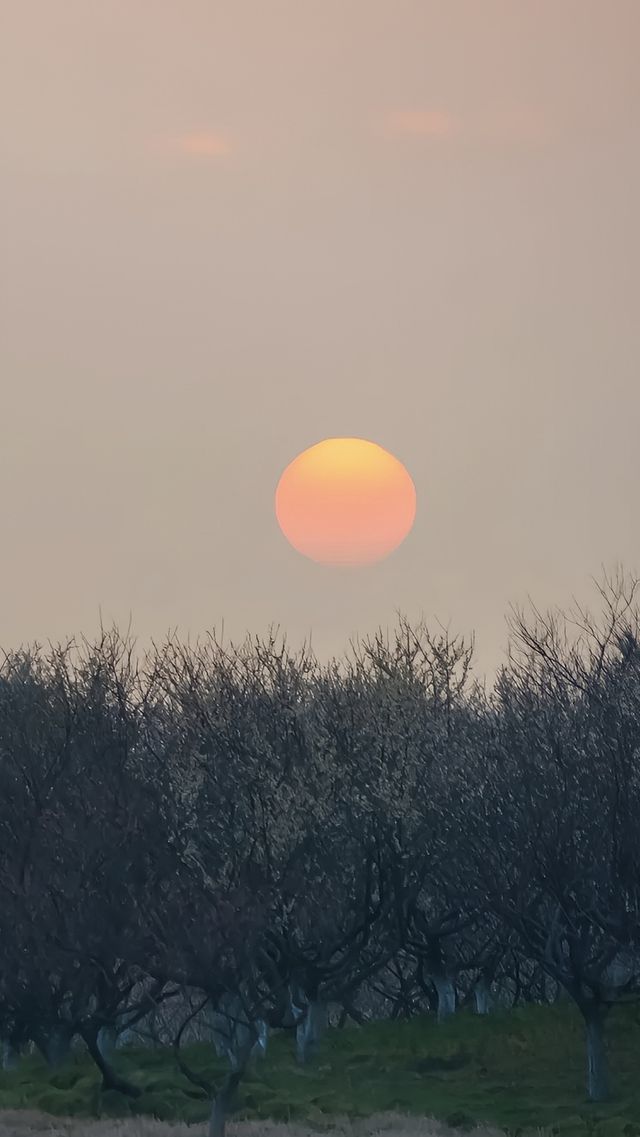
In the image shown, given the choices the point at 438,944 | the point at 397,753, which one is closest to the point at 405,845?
the point at 397,753

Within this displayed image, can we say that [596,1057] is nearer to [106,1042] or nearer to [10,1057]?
[106,1042]

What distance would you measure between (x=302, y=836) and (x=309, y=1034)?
27.6 feet

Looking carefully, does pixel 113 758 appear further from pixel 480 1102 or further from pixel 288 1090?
pixel 480 1102

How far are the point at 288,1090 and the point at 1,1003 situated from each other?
8538 millimetres

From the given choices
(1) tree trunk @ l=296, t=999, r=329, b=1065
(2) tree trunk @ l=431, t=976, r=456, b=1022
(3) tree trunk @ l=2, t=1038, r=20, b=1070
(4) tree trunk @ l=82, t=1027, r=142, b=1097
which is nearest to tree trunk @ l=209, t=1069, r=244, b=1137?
(4) tree trunk @ l=82, t=1027, r=142, b=1097

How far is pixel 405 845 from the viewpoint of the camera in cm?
4591

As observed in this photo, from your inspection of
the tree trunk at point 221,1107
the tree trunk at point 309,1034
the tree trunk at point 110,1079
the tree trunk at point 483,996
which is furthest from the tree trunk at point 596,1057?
the tree trunk at point 483,996

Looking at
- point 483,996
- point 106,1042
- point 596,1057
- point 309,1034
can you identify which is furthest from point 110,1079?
point 483,996

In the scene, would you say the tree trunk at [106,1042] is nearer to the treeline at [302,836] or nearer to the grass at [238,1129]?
the treeline at [302,836]

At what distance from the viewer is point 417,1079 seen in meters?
42.2

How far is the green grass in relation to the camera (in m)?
36.5

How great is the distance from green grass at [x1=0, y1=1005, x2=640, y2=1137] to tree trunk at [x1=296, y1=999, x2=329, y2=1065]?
0.46 meters

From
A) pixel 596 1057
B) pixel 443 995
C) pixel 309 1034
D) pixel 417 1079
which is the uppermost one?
pixel 443 995

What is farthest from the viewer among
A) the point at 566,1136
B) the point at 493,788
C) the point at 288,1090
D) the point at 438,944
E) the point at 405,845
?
the point at 438,944
